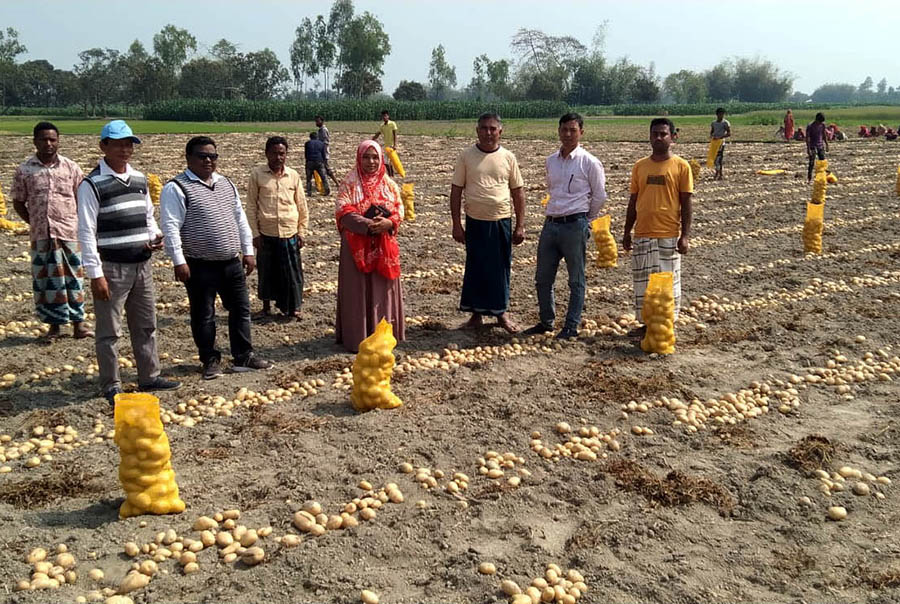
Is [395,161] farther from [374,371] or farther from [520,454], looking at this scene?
[520,454]

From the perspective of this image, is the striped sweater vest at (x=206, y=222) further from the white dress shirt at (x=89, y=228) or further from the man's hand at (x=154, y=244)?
the white dress shirt at (x=89, y=228)

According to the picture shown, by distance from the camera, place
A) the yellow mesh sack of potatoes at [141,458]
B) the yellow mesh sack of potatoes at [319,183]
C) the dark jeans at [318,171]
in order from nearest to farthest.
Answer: the yellow mesh sack of potatoes at [141,458], the dark jeans at [318,171], the yellow mesh sack of potatoes at [319,183]

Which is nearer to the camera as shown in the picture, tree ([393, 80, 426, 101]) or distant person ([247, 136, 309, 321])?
distant person ([247, 136, 309, 321])

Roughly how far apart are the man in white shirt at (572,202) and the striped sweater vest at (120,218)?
3.25 m

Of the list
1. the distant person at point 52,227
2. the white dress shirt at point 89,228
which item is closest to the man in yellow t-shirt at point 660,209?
the white dress shirt at point 89,228

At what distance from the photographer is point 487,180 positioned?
245 inches

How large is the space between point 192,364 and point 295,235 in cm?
167

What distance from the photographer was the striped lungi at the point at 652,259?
632 centimetres

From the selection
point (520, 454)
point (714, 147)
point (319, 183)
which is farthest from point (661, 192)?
point (714, 147)

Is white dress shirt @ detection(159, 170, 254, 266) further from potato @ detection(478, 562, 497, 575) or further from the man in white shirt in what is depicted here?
potato @ detection(478, 562, 497, 575)

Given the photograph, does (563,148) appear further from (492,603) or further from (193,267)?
(492,603)

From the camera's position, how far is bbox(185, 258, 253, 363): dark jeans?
551cm

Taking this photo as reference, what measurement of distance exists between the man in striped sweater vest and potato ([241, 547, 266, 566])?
2.46 metres

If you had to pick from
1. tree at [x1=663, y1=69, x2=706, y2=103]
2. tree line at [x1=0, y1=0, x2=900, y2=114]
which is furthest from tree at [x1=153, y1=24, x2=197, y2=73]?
tree at [x1=663, y1=69, x2=706, y2=103]
